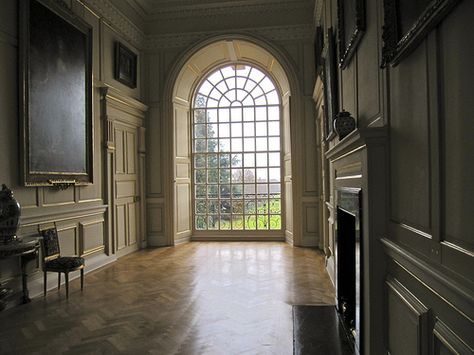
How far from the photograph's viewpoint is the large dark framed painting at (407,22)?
1183mm

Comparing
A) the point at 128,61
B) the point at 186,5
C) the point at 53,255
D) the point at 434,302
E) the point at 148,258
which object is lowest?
the point at 148,258

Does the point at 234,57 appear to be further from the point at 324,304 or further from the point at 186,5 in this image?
the point at 324,304

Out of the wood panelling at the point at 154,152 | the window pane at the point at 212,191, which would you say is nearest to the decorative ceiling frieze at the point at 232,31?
the wood panelling at the point at 154,152

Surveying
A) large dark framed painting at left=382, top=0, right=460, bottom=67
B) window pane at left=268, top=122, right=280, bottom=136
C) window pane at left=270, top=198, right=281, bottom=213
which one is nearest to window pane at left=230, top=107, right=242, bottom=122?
window pane at left=268, top=122, right=280, bottom=136

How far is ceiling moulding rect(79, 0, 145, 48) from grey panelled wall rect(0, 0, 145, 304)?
0.17ft

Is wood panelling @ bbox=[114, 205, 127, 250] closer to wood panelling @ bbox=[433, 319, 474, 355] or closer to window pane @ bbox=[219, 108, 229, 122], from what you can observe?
window pane @ bbox=[219, 108, 229, 122]

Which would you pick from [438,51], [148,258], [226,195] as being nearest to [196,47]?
[226,195]

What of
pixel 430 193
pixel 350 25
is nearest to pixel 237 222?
pixel 350 25

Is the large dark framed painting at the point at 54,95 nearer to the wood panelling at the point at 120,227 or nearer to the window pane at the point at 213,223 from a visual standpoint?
the wood panelling at the point at 120,227

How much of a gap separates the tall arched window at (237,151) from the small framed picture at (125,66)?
5.63 feet

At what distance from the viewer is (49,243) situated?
418cm

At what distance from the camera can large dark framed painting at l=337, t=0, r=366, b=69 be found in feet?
7.74

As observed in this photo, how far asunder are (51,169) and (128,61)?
9.69ft

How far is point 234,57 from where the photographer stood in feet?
25.7
